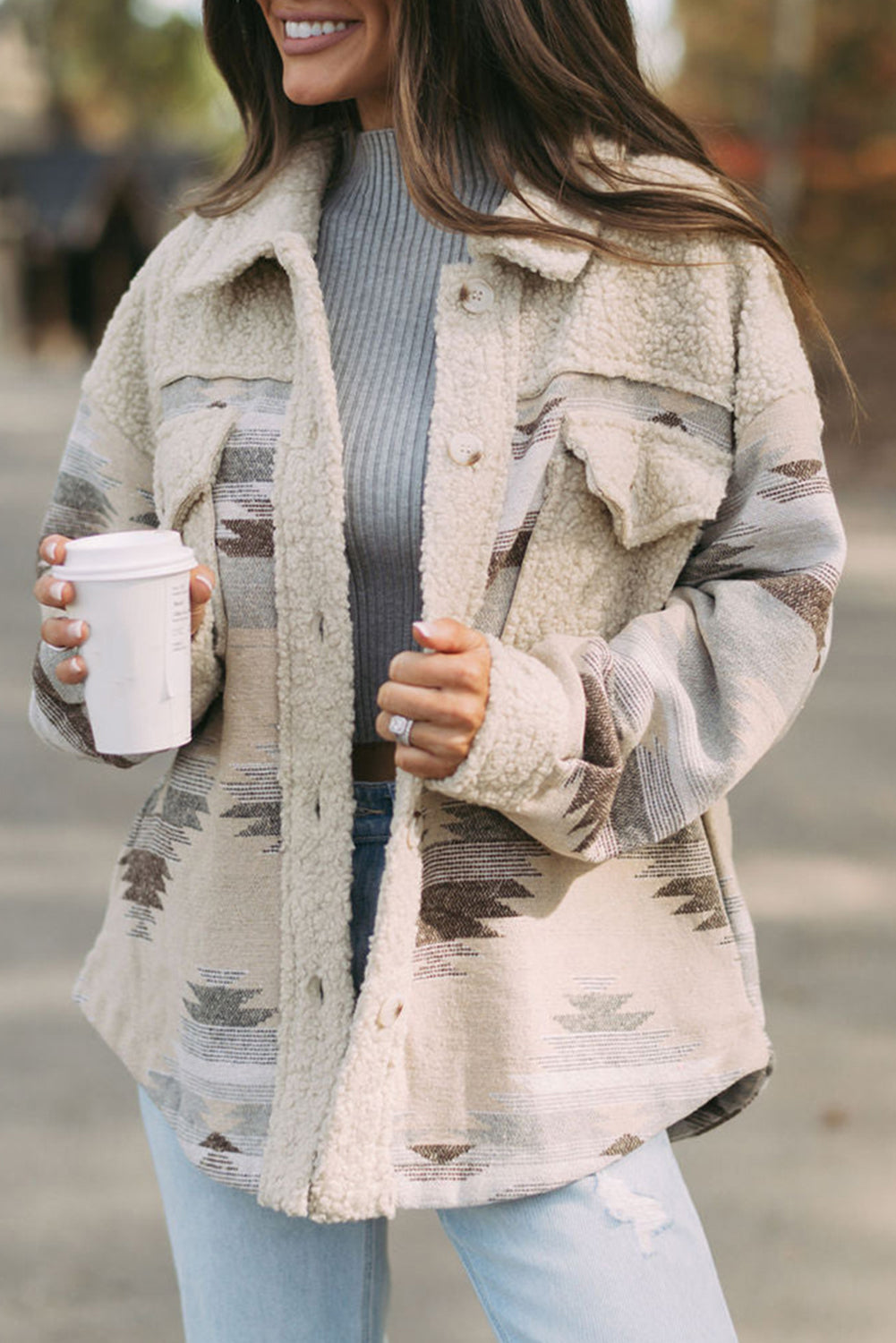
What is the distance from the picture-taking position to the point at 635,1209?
1635 mm

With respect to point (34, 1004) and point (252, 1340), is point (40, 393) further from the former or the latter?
point (252, 1340)

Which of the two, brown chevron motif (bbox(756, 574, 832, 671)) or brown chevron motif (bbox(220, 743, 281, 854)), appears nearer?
brown chevron motif (bbox(756, 574, 832, 671))

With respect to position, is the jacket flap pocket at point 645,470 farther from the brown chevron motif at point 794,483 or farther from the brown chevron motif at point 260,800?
the brown chevron motif at point 260,800

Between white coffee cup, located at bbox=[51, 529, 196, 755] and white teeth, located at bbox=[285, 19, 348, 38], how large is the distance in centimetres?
64

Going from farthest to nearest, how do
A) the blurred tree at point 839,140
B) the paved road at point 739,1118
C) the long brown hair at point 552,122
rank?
the blurred tree at point 839,140, the paved road at point 739,1118, the long brown hair at point 552,122

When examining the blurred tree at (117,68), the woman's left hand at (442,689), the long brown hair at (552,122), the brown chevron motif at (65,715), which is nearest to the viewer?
the woman's left hand at (442,689)

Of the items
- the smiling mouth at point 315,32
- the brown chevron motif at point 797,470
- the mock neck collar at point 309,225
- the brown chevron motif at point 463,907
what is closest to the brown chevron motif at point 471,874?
the brown chevron motif at point 463,907

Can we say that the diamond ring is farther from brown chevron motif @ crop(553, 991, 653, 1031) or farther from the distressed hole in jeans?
the distressed hole in jeans

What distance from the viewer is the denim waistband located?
1.72 metres

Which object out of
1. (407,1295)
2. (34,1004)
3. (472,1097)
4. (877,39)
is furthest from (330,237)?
(877,39)

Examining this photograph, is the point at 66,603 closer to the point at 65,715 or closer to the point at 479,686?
the point at 65,715

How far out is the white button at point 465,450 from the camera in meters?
1.63

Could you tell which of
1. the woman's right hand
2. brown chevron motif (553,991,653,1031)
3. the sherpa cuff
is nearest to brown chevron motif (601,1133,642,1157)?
brown chevron motif (553,991,653,1031)

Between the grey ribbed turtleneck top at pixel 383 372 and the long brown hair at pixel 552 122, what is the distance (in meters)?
0.05
